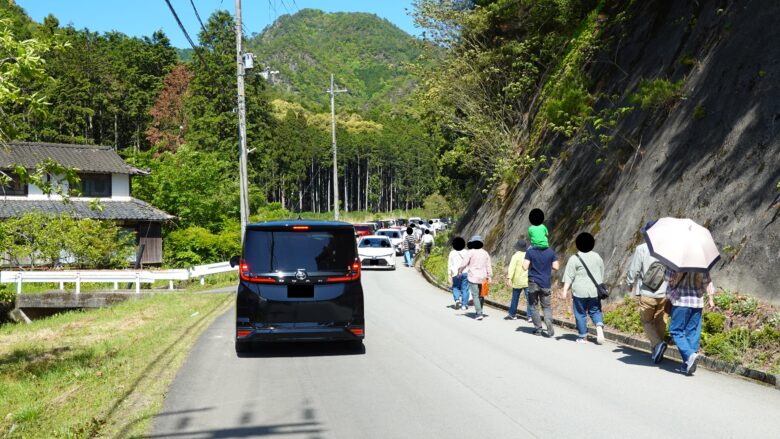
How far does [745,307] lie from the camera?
32.6 feet

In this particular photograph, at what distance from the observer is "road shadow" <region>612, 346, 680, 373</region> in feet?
30.8

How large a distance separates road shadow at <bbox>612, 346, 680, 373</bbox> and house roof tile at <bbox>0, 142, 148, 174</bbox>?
36305 mm

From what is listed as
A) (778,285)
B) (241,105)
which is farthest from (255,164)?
(778,285)

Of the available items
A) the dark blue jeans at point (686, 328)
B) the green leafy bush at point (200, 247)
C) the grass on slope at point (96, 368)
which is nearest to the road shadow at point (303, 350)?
the grass on slope at point (96, 368)

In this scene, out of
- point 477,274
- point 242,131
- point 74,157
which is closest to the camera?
point 477,274

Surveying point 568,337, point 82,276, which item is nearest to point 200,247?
point 82,276

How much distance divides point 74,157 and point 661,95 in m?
35.7

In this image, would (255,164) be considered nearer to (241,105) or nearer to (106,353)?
(241,105)

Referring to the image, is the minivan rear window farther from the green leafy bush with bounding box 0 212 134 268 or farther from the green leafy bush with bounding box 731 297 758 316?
the green leafy bush with bounding box 0 212 134 268

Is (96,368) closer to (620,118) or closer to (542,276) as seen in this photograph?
(542,276)

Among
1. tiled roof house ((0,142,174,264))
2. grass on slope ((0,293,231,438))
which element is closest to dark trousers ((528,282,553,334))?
grass on slope ((0,293,231,438))

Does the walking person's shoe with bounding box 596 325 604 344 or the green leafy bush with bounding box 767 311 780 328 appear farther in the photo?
the walking person's shoe with bounding box 596 325 604 344

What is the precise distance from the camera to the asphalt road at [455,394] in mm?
6277

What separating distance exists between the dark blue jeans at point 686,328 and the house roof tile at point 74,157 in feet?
124
